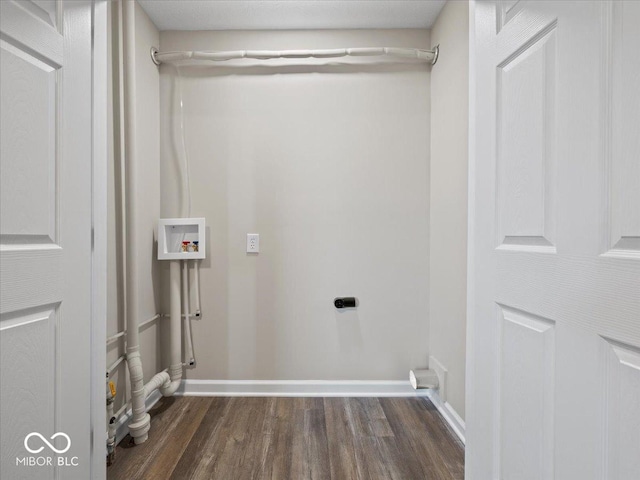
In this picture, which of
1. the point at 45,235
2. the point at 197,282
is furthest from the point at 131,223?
the point at 45,235

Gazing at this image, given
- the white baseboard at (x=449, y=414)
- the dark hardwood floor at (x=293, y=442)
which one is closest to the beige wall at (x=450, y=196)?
the white baseboard at (x=449, y=414)

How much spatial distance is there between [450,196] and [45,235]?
1.89 metres

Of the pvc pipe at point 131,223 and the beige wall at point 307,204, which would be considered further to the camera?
the beige wall at point 307,204

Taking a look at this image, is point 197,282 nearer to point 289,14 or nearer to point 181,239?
point 181,239

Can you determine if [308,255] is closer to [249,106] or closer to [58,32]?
[249,106]

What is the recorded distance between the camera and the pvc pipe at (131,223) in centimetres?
174

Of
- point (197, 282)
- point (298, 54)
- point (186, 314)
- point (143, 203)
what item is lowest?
point (186, 314)

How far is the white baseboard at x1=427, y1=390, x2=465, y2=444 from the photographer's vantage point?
5.90 ft

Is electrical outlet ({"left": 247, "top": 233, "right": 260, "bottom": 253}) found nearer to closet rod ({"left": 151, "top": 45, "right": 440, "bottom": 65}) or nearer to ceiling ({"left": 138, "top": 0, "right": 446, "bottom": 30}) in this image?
closet rod ({"left": 151, "top": 45, "right": 440, "bottom": 65})

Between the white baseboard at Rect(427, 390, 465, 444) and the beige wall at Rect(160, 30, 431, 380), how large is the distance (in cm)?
23

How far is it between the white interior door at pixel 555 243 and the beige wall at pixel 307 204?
1.17 meters

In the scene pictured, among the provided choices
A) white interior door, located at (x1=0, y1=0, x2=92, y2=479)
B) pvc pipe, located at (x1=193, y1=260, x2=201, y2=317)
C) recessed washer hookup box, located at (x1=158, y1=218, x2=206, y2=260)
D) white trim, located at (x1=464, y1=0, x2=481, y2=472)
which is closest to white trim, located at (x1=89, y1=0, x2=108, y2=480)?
white interior door, located at (x1=0, y1=0, x2=92, y2=479)

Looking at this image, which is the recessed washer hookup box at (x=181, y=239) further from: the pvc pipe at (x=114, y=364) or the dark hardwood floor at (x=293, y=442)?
the dark hardwood floor at (x=293, y=442)

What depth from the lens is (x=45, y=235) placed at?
0.92 meters
